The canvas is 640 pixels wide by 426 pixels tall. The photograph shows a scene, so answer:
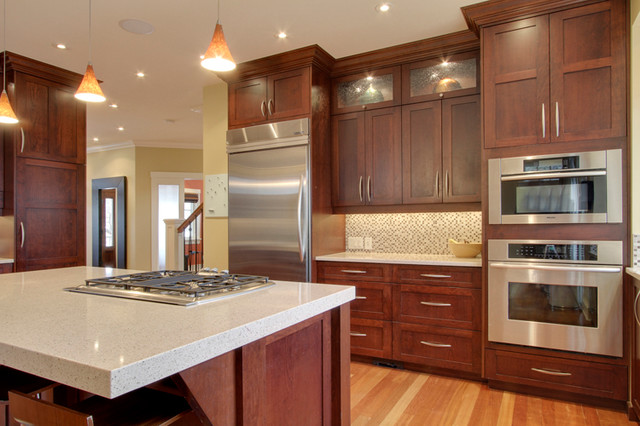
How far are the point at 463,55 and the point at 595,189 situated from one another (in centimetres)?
145

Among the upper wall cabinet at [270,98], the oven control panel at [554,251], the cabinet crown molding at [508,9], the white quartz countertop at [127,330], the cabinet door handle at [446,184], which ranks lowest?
the white quartz countertop at [127,330]

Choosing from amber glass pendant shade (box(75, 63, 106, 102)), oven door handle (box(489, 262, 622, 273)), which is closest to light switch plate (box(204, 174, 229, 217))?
amber glass pendant shade (box(75, 63, 106, 102))

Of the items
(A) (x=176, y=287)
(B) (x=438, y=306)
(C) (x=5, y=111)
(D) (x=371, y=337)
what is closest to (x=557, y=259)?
(B) (x=438, y=306)

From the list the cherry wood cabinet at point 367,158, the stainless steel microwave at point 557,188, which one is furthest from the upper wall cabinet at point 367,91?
the stainless steel microwave at point 557,188

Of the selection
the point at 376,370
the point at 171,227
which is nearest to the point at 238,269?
the point at 376,370

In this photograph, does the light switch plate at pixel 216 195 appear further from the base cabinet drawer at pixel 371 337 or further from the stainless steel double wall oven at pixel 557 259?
the stainless steel double wall oven at pixel 557 259

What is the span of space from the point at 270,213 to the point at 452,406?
2064mm

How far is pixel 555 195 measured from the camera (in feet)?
8.71

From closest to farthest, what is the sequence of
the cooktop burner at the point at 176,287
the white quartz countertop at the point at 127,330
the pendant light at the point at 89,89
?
the white quartz countertop at the point at 127,330 → the cooktop burner at the point at 176,287 → the pendant light at the point at 89,89

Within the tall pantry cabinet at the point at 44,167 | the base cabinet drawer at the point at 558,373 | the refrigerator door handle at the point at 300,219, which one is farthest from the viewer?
the tall pantry cabinet at the point at 44,167

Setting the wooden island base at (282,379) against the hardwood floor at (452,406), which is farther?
the hardwood floor at (452,406)

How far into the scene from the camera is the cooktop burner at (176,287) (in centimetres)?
138

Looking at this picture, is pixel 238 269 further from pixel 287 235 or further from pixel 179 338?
pixel 179 338

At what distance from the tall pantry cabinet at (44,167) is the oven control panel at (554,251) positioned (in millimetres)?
3969
